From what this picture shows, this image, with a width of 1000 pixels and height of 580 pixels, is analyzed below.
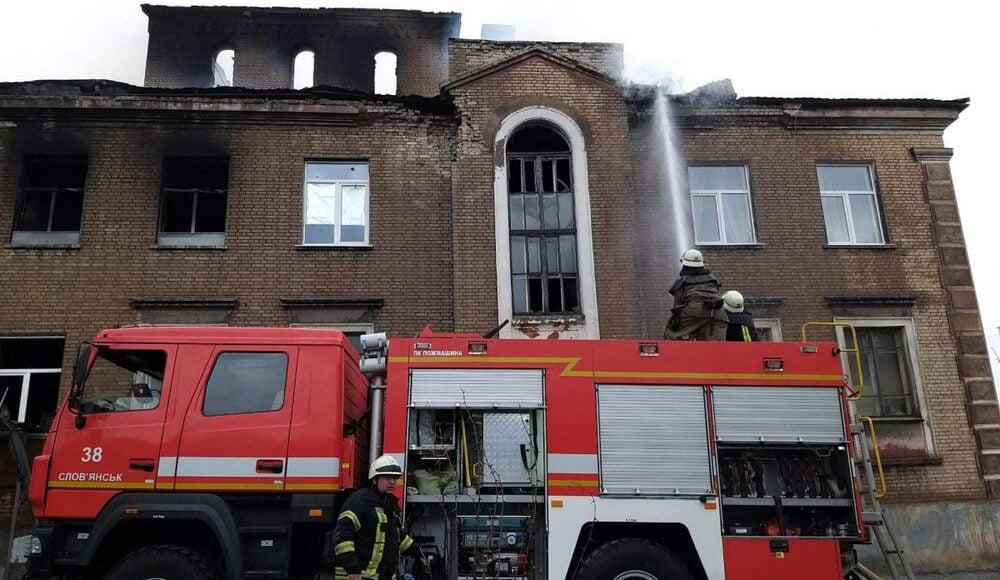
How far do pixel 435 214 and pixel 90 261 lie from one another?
548cm

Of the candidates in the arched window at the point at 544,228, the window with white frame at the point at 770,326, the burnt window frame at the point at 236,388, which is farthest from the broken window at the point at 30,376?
the window with white frame at the point at 770,326

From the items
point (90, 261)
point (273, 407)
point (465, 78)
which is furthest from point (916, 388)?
point (90, 261)

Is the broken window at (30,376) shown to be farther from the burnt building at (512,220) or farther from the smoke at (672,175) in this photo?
the smoke at (672,175)

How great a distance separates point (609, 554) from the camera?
6234 mm

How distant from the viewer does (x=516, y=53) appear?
40.5 feet

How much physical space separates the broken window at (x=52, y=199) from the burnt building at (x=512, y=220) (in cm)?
4

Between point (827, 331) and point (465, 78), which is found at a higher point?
point (465, 78)

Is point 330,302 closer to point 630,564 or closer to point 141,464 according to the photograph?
point 141,464

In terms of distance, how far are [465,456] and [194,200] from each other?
26.1 ft

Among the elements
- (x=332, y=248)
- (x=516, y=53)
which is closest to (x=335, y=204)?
(x=332, y=248)

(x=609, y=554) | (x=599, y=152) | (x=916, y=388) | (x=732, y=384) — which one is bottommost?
(x=609, y=554)

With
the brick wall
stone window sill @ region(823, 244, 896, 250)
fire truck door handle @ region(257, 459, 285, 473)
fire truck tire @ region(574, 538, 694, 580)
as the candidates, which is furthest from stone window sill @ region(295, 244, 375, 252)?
stone window sill @ region(823, 244, 896, 250)

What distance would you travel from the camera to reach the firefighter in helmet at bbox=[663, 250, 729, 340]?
7.81 metres

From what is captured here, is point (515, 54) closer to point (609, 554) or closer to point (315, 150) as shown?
point (315, 150)
